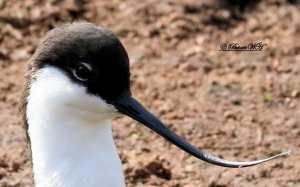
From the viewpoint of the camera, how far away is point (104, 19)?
7.61 metres

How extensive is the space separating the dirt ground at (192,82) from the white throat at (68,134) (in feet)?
3.69

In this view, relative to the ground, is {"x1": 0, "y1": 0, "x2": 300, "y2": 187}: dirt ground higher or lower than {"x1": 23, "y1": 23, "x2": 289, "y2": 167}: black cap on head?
lower

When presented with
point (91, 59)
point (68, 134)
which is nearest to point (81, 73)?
point (91, 59)

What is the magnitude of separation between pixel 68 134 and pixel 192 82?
2.63 m

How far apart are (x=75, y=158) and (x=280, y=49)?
11.0 feet

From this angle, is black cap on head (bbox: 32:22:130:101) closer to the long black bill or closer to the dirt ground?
the long black bill

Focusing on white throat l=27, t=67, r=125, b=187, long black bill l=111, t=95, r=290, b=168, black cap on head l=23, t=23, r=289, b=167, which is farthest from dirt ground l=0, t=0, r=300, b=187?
black cap on head l=23, t=23, r=289, b=167

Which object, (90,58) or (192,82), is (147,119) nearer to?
(90,58)

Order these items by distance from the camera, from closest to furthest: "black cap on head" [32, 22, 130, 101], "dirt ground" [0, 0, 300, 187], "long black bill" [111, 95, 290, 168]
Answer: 1. "black cap on head" [32, 22, 130, 101]
2. "long black bill" [111, 95, 290, 168]
3. "dirt ground" [0, 0, 300, 187]

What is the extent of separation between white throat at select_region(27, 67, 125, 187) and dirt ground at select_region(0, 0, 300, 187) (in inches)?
44.2

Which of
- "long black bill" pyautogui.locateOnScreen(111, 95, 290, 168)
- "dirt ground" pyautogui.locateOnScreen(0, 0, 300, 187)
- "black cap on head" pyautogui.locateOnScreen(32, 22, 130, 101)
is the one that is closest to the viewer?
"black cap on head" pyautogui.locateOnScreen(32, 22, 130, 101)

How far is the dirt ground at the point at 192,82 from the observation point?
5.73 meters

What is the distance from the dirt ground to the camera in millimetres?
5734

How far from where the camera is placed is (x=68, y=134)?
431cm
